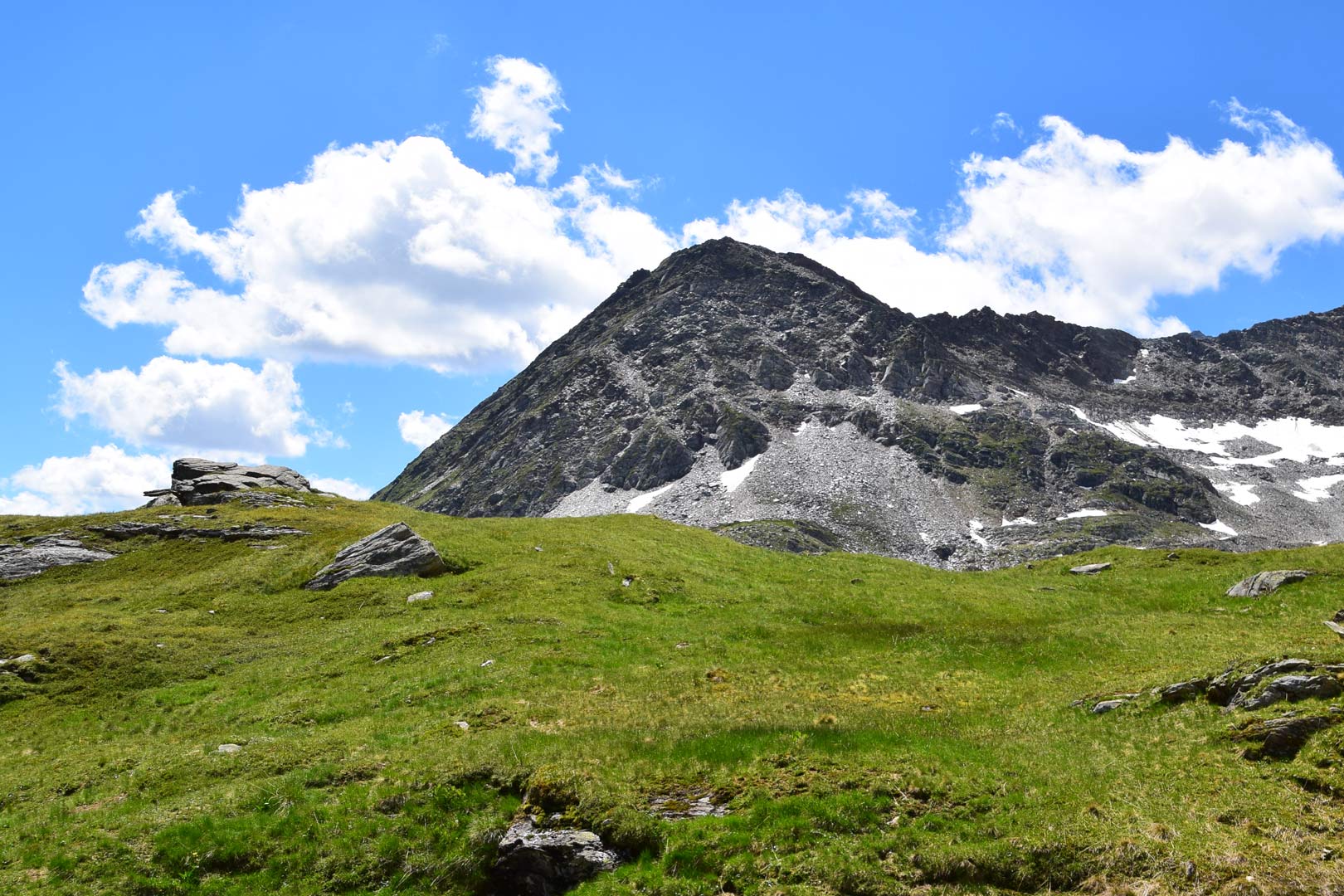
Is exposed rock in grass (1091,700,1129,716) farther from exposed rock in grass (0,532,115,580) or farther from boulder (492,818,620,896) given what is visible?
exposed rock in grass (0,532,115,580)

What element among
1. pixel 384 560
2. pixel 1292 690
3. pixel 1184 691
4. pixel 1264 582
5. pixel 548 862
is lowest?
pixel 548 862

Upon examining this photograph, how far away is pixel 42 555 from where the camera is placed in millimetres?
56750

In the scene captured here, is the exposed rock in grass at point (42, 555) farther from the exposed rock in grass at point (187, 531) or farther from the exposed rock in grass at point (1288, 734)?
the exposed rock in grass at point (1288, 734)

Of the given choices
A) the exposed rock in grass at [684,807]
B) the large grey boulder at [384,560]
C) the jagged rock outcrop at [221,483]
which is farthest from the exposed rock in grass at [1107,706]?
the jagged rock outcrop at [221,483]

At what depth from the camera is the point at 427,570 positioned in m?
50.3

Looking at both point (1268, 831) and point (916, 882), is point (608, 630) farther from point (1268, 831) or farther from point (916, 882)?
point (1268, 831)

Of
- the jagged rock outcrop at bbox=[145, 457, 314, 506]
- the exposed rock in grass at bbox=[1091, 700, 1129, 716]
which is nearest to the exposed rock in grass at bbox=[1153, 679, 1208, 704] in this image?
the exposed rock in grass at bbox=[1091, 700, 1129, 716]

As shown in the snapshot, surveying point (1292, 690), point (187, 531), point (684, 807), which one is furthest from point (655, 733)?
point (187, 531)

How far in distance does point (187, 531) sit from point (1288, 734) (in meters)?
66.3

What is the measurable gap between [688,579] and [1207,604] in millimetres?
28862

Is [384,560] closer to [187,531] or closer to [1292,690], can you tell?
[187,531]

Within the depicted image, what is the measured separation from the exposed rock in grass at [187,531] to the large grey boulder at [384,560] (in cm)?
1230

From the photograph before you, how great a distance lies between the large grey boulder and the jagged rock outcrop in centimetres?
2752

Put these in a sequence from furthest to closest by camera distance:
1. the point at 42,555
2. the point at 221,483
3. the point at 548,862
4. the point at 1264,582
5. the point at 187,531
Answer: the point at 221,483 < the point at 187,531 < the point at 42,555 < the point at 1264,582 < the point at 548,862
